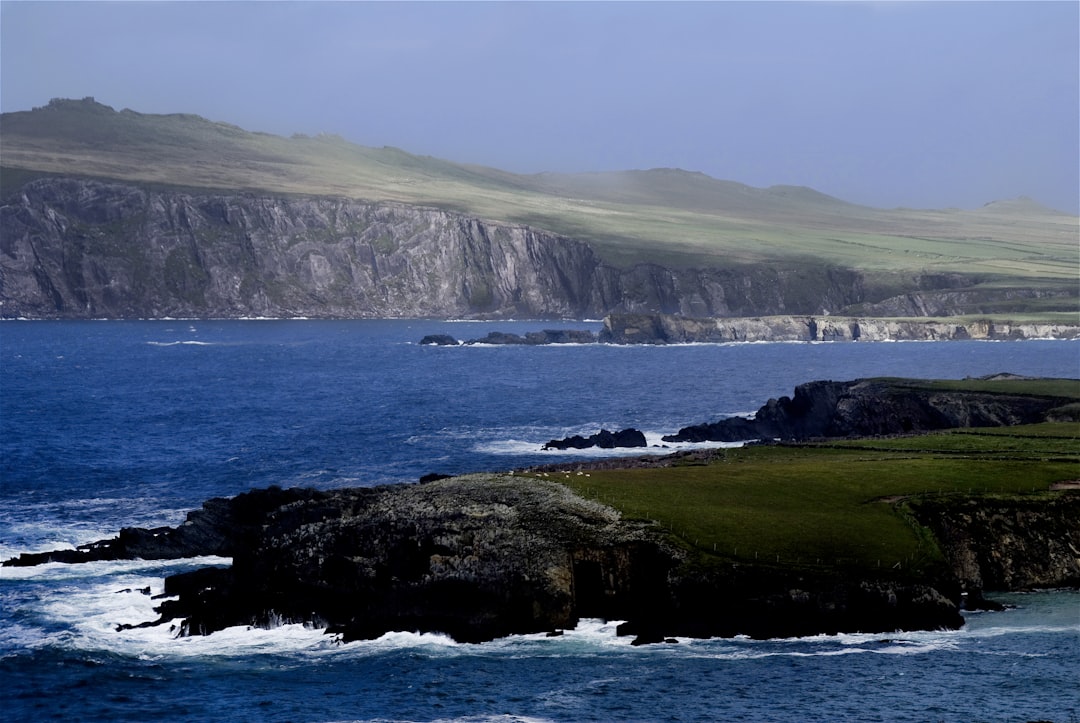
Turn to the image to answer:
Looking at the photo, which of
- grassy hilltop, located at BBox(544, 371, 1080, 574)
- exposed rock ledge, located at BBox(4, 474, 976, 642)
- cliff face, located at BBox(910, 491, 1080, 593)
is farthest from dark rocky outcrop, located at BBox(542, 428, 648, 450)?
exposed rock ledge, located at BBox(4, 474, 976, 642)

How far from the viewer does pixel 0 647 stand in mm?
50125

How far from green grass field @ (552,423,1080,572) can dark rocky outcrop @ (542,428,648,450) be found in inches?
755

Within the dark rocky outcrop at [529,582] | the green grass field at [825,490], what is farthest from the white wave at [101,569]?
the green grass field at [825,490]

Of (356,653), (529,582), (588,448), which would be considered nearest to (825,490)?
(529,582)

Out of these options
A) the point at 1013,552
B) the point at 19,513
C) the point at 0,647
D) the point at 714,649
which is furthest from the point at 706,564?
the point at 19,513

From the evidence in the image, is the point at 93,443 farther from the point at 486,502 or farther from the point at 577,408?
the point at 486,502

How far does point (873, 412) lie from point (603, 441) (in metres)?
19.1

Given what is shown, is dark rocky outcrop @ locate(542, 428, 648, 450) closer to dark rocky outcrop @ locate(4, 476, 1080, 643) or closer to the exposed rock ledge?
dark rocky outcrop @ locate(4, 476, 1080, 643)

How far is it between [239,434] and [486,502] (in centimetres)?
5847

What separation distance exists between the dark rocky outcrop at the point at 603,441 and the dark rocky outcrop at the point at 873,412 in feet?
10.4

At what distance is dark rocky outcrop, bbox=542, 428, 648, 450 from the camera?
99.7m

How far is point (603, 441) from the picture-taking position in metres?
101

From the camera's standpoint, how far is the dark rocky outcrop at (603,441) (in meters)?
99.7

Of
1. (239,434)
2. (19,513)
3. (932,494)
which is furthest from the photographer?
(239,434)
